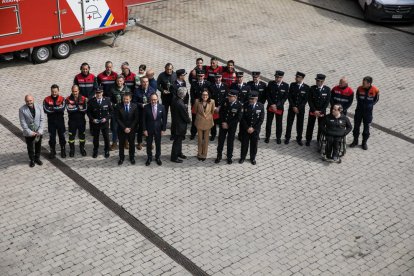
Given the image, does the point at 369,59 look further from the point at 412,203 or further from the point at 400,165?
the point at 412,203

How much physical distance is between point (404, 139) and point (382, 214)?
3.41m

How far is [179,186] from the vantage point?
460 inches

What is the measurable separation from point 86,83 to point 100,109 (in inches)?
47.0

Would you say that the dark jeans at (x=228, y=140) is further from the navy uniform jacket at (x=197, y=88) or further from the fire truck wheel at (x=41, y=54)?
the fire truck wheel at (x=41, y=54)

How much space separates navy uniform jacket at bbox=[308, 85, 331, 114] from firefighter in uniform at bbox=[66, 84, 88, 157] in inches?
187

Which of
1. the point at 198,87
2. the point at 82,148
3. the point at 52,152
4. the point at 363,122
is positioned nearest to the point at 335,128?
the point at 363,122

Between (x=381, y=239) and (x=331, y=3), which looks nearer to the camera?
(x=381, y=239)

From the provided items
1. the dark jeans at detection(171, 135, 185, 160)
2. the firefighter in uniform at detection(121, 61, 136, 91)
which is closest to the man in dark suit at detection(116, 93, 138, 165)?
the dark jeans at detection(171, 135, 185, 160)

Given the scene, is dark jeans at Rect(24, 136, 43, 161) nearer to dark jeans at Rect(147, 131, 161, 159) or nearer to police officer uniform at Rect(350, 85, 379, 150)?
dark jeans at Rect(147, 131, 161, 159)

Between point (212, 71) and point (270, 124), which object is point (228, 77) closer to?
point (212, 71)

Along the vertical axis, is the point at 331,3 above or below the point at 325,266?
above

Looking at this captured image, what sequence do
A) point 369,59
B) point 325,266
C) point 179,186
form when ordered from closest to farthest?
point 325,266
point 179,186
point 369,59

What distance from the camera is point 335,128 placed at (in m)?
12.5


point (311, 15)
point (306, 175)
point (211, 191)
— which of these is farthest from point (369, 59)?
point (211, 191)
